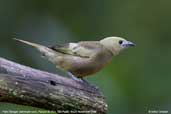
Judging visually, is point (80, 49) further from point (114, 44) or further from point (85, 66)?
point (114, 44)

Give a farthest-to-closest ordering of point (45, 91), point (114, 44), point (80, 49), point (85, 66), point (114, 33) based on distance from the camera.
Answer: point (114, 33)
point (114, 44)
point (80, 49)
point (85, 66)
point (45, 91)

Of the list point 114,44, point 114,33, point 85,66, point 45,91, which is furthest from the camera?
point 114,33

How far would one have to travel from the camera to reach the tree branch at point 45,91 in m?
5.20

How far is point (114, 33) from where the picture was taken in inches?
380

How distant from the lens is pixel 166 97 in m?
8.84

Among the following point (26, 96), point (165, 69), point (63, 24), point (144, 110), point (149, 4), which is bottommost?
Result: point (26, 96)

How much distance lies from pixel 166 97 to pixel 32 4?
239 centimetres

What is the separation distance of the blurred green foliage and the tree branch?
2513 mm

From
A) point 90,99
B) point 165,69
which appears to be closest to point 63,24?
point 165,69

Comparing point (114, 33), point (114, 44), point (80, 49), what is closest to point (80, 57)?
point (80, 49)

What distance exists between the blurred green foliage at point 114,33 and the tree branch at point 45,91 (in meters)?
2.51

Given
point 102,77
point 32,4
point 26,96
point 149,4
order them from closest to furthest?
point 26,96 < point 102,77 < point 32,4 < point 149,4

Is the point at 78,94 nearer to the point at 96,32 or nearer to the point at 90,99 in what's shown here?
the point at 90,99

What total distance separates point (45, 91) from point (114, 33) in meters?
4.41
